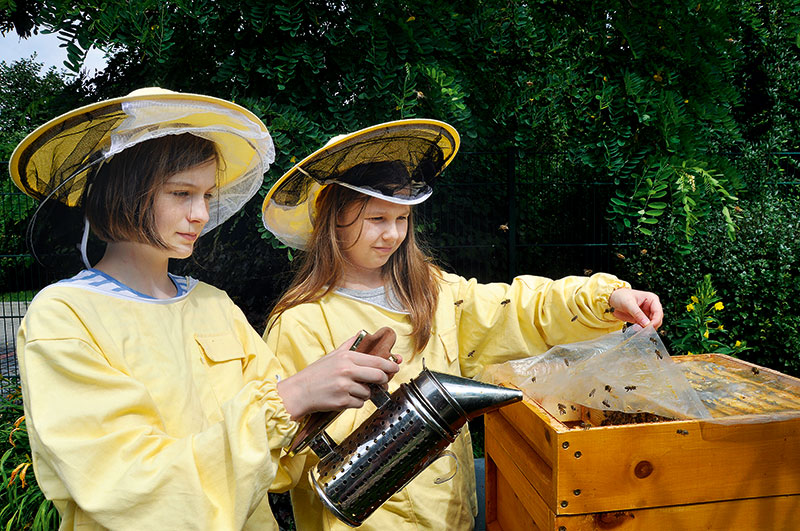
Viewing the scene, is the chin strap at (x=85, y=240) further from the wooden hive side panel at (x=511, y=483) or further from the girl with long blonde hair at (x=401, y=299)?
the wooden hive side panel at (x=511, y=483)

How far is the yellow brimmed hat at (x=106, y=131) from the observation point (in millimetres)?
1324

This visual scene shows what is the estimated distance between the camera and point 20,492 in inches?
124

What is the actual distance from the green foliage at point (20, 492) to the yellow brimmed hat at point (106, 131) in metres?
2.02

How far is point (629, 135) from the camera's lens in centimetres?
306

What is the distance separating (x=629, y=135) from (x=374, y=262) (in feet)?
5.95

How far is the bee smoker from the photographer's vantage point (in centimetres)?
139

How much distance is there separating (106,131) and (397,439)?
1043 mm

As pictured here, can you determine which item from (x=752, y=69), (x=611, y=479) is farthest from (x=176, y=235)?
(x=752, y=69)

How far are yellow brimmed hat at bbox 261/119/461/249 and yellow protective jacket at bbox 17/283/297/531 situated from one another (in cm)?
76

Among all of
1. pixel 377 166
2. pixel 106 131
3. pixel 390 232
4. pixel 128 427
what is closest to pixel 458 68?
pixel 377 166

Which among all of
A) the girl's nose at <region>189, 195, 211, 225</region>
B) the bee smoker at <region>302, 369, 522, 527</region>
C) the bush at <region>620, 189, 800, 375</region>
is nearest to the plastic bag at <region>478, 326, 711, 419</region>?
the bee smoker at <region>302, 369, 522, 527</region>

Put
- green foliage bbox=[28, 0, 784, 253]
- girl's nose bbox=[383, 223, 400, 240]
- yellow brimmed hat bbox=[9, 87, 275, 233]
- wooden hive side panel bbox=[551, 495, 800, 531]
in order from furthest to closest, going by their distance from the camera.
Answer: green foliage bbox=[28, 0, 784, 253] → girl's nose bbox=[383, 223, 400, 240] → wooden hive side panel bbox=[551, 495, 800, 531] → yellow brimmed hat bbox=[9, 87, 275, 233]

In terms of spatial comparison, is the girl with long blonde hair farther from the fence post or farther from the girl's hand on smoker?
the fence post

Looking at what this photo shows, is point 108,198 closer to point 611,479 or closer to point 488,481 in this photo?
point 611,479
